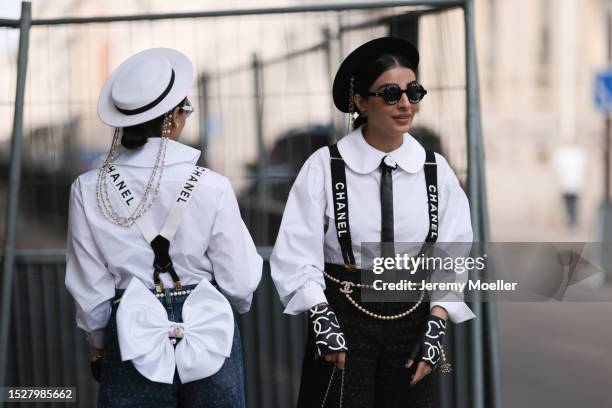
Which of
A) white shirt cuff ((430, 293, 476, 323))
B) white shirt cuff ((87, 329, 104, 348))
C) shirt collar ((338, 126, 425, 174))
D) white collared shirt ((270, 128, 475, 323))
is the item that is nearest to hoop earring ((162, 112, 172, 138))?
white collared shirt ((270, 128, 475, 323))

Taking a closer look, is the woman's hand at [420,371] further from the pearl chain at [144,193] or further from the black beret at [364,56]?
the pearl chain at [144,193]

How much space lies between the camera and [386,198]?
3230mm

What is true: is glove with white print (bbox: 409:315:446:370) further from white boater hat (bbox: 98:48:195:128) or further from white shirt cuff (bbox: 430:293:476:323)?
white boater hat (bbox: 98:48:195:128)

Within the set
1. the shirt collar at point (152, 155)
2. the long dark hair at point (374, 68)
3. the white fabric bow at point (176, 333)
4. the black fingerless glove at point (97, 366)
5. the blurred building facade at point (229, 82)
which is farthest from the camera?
the blurred building facade at point (229, 82)

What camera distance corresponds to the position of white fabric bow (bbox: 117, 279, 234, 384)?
3.04 m

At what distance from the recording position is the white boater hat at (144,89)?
3125 millimetres

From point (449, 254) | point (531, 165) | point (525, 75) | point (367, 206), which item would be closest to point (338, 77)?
point (367, 206)

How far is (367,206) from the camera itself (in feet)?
10.6

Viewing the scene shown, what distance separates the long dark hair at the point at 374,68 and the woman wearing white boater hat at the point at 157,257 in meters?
0.57

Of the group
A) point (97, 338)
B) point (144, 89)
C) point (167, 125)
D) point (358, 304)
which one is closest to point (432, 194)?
point (358, 304)

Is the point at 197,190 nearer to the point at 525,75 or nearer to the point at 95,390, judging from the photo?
the point at 95,390

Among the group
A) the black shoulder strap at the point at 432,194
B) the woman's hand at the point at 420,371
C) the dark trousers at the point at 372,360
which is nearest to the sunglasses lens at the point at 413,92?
the black shoulder strap at the point at 432,194

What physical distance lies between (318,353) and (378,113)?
0.82 m

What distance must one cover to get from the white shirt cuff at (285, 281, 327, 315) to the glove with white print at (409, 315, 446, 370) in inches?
13.9
